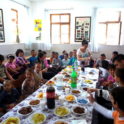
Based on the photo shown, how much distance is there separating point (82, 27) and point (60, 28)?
1.05m

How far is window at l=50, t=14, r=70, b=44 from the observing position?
5.71 m

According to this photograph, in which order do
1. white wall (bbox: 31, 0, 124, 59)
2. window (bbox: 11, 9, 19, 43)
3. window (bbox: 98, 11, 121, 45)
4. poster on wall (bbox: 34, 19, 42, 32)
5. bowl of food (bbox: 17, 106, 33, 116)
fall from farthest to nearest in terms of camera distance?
poster on wall (bbox: 34, 19, 42, 32) → window (bbox: 98, 11, 121, 45) → white wall (bbox: 31, 0, 124, 59) → window (bbox: 11, 9, 19, 43) → bowl of food (bbox: 17, 106, 33, 116)

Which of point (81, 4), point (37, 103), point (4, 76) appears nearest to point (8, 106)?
point (37, 103)

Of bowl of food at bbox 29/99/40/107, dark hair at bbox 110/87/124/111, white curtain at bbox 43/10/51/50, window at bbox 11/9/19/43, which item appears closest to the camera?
dark hair at bbox 110/87/124/111

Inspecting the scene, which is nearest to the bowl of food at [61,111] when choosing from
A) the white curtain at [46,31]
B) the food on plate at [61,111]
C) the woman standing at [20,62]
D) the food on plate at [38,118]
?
the food on plate at [61,111]

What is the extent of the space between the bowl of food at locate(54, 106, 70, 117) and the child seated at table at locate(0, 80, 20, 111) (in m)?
0.86

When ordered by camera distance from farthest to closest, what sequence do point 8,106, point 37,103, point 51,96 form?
point 8,106 < point 37,103 < point 51,96

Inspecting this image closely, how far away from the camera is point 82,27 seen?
5504 millimetres

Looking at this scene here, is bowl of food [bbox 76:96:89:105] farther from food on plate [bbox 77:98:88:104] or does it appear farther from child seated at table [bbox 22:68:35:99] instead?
child seated at table [bbox 22:68:35:99]

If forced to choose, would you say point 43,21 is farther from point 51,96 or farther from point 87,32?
point 51,96

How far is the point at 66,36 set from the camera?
586 centimetres

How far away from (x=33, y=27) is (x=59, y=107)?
536 centimetres

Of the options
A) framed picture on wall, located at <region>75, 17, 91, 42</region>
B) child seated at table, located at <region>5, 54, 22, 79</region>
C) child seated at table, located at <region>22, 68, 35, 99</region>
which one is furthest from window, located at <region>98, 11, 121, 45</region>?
child seated at table, located at <region>22, 68, 35, 99</region>

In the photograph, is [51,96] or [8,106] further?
[8,106]
